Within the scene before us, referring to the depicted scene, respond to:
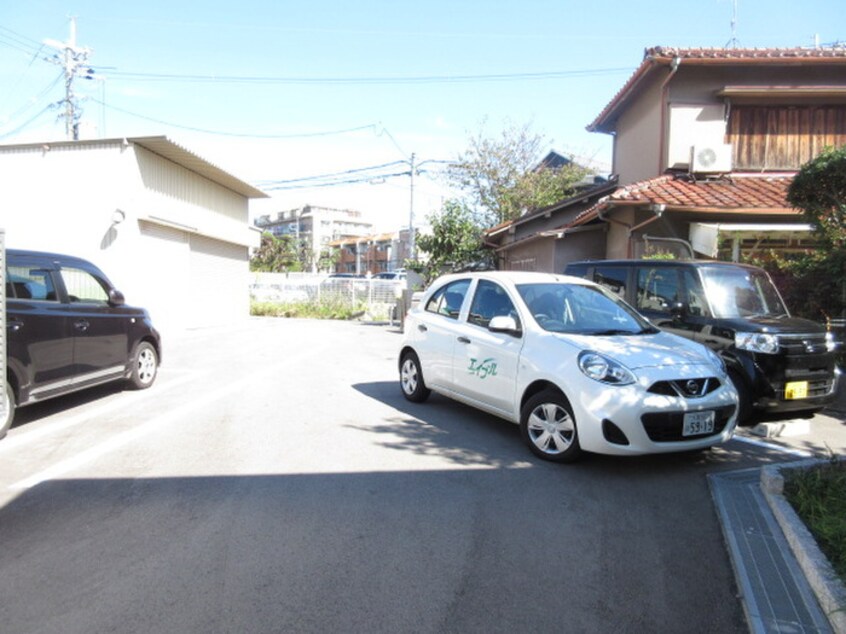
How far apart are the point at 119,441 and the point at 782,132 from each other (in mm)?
14414

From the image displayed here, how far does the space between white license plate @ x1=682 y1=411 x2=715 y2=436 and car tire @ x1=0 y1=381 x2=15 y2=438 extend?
19.1 ft

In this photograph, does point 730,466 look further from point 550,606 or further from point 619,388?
point 550,606

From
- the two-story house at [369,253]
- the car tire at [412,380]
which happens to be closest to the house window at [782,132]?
the car tire at [412,380]

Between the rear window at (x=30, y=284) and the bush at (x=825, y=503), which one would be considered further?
the rear window at (x=30, y=284)

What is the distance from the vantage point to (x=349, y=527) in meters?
3.74

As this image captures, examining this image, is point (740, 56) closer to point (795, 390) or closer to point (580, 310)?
point (795, 390)

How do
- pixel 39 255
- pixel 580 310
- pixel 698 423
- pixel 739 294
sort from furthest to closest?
pixel 739 294 → pixel 39 255 → pixel 580 310 → pixel 698 423

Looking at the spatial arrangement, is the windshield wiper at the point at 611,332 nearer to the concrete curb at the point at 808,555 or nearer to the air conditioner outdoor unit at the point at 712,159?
the concrete curb at the point at 808,555

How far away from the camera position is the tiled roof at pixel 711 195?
442 inches

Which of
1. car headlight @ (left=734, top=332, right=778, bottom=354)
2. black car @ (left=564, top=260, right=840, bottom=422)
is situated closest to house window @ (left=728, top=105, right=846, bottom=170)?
black car @ (left=564, top=260, right=840, bottom=422)

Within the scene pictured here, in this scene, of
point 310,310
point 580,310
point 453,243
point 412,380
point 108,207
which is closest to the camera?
point 580,310

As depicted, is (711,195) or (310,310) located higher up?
(711,195)

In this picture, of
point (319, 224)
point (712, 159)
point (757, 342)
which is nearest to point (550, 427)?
point (757, 342)

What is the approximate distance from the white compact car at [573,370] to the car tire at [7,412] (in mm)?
4103
